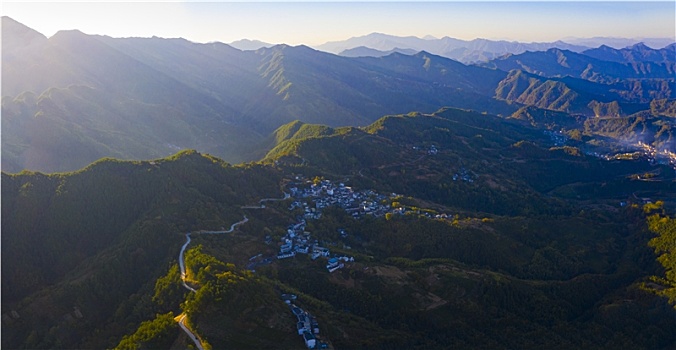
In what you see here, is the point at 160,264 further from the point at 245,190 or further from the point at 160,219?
the point at 245,190

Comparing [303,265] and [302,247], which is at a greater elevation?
[302,247]

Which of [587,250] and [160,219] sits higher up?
[160,219]

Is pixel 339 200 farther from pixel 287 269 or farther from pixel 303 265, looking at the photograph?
pixel 287 269

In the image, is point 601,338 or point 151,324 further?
point 601,338

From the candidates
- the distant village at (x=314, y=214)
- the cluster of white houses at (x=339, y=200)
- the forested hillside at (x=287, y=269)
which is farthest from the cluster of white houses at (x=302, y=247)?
the cluster of white houses at (x=339, y=200)

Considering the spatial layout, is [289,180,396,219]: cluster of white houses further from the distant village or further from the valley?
the valley

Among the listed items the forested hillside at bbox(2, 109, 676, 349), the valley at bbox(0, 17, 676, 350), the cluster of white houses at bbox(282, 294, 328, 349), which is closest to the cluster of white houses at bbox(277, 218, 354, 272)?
the valley at bbox(0, 17, 676, 350)

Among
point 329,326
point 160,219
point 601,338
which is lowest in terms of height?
point 601,338

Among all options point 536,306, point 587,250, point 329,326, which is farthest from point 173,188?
point 587,250

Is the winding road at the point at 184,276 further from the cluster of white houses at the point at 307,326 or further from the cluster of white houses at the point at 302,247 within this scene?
the cluster of white houses at the point at 307,326

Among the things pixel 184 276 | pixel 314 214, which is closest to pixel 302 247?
pixel 314 214

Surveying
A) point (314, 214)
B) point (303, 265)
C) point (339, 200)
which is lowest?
point (303, 265)
